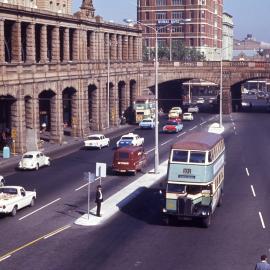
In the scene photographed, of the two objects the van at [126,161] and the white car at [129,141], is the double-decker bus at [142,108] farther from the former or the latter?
the van at [126,161]

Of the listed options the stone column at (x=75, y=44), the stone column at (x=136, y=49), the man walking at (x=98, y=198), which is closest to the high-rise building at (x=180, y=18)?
the stone column at (x=136, y=49)

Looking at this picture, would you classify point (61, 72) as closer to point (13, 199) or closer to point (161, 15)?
point (13, 199)

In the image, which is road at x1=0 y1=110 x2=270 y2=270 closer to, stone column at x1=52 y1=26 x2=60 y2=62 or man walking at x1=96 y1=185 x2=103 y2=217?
man walking at x1=96 y1=185 x2=103 y2=217

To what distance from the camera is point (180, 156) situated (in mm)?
33344

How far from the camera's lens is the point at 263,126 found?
93.8 meters

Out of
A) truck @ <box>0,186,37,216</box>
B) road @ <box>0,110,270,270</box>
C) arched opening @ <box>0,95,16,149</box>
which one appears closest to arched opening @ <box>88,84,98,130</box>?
arched opening @ <box>0,95,16,149</box>

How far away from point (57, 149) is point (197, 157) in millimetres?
36610

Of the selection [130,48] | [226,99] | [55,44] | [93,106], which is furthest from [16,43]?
[226,99]

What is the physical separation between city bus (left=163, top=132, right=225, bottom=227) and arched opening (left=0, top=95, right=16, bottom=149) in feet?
105

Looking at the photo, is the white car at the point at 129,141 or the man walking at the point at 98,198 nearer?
the man walking at the point at 98,198

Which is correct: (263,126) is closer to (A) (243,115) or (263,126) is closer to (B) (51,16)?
(A) (243,115)

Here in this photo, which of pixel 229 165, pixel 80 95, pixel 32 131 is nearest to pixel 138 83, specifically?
pixel 80 95

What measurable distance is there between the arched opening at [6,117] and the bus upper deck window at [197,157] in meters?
32.4

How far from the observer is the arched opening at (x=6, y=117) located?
62688 millimetres
